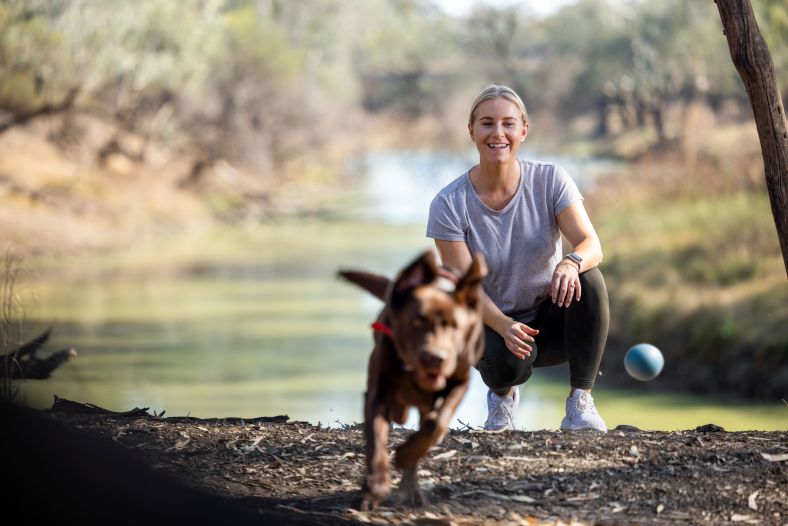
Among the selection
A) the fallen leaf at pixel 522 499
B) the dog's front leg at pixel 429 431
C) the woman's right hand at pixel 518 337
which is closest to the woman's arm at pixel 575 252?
the woman's right hand at pixel 518 337

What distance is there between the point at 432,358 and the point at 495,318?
67.2 inches

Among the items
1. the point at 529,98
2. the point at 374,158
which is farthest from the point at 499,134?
the point at 374,158

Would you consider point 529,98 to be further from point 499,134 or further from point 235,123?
point 499,134

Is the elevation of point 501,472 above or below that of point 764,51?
below

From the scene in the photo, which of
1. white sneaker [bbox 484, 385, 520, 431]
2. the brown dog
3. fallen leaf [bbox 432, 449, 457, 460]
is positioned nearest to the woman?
white sneaker [bbox 484, 385, 520, 431]

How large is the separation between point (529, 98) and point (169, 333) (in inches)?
1276

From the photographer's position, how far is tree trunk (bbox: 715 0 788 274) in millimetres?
5066

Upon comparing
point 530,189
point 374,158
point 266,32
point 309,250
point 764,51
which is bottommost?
point 530,189

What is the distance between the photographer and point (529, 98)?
167 ft

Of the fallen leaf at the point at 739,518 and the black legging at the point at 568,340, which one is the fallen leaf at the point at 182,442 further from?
the fallen leaf at the point at 739,518

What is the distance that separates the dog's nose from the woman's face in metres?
1.88

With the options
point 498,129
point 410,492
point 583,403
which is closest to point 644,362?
point 583,403

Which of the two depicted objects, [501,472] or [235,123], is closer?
[501,472]

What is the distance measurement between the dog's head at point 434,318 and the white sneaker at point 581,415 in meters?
2.01
